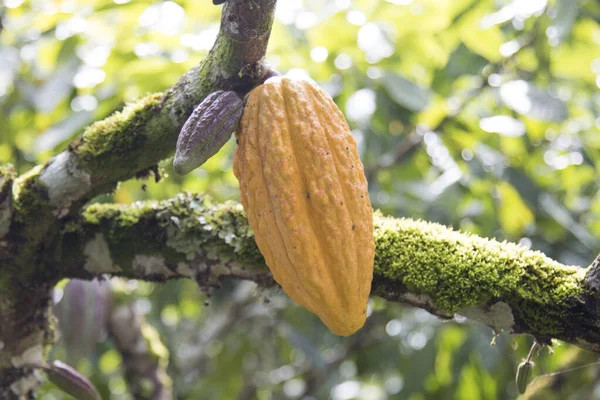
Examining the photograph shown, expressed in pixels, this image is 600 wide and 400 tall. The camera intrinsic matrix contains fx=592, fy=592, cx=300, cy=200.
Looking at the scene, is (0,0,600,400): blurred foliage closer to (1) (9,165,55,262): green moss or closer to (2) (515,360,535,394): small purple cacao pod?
(1) (9,165,55,262): green moss

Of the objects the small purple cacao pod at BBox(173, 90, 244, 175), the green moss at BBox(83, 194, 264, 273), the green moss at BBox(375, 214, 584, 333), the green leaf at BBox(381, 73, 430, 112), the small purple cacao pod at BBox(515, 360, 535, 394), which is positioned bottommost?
the small purple cacao pod at BBox(515, 360, 535, 394)

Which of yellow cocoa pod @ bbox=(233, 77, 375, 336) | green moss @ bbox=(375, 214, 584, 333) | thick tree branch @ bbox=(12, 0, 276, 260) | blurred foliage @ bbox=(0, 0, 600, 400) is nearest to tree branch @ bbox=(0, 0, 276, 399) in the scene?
thick tree branch @ bbox=(12, 0, 276, 260)

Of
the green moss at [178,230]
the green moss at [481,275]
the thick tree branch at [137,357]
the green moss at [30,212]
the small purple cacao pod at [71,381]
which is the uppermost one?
the green moss at [30,212]

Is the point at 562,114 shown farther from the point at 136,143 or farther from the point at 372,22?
the point at 136,143

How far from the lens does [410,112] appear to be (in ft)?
8.45

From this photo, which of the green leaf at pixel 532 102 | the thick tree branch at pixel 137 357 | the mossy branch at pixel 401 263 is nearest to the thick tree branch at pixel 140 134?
the mossy branch at pixel 401 263

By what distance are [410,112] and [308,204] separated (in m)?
1.50

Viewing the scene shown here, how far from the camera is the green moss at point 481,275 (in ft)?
4.17

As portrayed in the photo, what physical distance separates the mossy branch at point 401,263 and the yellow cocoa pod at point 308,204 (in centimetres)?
16

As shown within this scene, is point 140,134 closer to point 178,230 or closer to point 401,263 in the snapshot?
point 178,230

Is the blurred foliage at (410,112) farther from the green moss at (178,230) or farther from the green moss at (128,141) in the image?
the green moss at (128,141)

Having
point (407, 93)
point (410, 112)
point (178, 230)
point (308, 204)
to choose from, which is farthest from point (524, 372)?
point (410, 112)

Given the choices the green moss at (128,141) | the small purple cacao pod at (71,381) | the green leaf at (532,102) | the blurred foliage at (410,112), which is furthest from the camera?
the blurred foliage at (410,112)

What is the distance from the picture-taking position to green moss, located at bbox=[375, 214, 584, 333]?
4.17 feet
